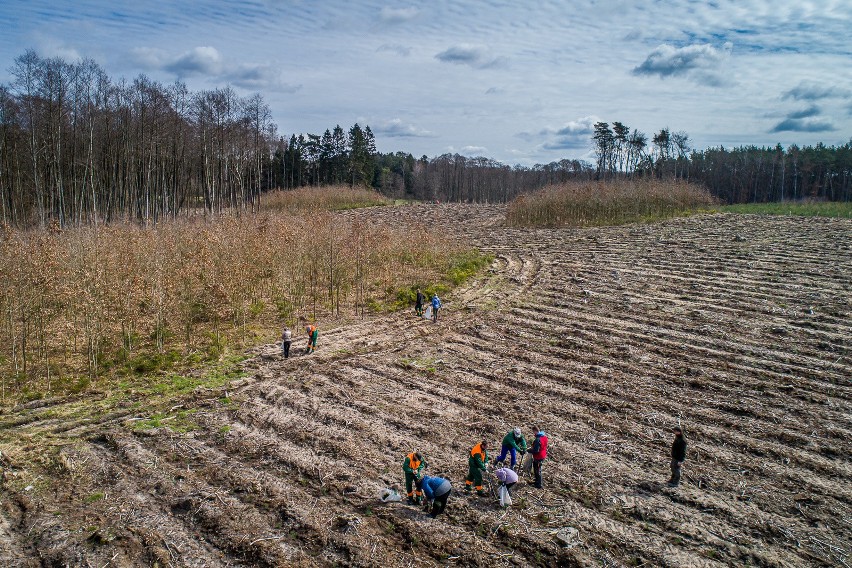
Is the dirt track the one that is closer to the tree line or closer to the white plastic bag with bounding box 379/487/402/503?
the white plastic bag with bounding box 379/487/402/503

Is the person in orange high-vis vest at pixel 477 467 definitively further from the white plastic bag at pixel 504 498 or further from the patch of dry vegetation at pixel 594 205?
the patch of dry vegetation at pixel 594 205

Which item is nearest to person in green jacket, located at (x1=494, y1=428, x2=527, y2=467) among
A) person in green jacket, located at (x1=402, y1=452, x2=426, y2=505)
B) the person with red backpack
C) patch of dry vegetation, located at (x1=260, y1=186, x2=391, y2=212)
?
the person with red backpack

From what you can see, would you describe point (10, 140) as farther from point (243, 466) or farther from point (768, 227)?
point (768, 227)

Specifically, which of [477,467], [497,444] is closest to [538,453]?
[477,467]

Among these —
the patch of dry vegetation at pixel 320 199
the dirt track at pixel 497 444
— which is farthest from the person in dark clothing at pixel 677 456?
the patch of dry vegetation at pixel 320 199

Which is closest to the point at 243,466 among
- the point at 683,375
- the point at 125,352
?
the point at 125,352

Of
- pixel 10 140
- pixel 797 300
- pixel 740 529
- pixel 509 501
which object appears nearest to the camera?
pixel 740 529
